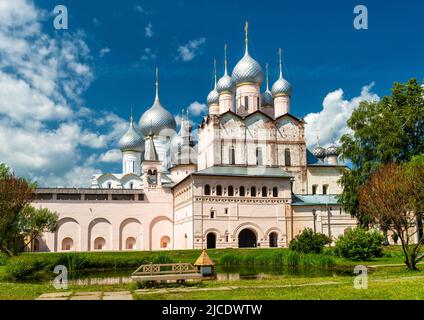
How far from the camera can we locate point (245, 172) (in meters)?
40.3

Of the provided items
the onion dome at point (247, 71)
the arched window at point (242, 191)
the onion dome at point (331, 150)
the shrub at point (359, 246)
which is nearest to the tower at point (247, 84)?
the onion dome at point (247, 71)

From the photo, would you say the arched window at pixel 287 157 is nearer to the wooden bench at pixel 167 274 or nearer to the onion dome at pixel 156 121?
the onion dome at pixel 156 121

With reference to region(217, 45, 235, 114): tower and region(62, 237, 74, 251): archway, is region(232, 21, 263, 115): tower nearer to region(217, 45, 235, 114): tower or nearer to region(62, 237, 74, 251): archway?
region(217, 45, 235, 114): tower

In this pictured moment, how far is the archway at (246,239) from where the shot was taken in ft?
134

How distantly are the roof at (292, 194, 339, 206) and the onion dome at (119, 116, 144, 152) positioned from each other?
20.9 metres

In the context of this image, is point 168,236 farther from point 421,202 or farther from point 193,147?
point 421,202

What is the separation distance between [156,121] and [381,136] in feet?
98.4

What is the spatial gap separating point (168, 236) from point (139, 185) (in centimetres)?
910

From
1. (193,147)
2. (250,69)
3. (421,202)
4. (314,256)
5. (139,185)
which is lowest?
(314,256)

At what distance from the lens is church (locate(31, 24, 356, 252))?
38875 mm

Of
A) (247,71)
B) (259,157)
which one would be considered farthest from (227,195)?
(247,71)

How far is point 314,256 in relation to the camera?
25172 millimetres

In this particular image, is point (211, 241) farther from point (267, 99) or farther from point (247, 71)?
point (267, 99)

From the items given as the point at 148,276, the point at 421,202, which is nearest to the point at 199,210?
the point at 421,202
